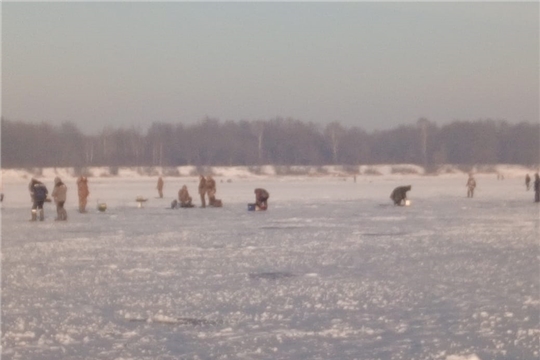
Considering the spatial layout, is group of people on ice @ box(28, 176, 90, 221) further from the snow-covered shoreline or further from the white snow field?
the snow-covered shoreline

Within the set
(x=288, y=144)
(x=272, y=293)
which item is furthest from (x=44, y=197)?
(x=288, y=144)

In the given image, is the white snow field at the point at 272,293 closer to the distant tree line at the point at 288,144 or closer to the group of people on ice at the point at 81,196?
the group of people on ice at the point at 81,196

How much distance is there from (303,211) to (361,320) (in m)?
17.9

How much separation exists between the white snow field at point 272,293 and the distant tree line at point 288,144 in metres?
105

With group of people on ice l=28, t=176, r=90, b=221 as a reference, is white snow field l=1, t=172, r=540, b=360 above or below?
below

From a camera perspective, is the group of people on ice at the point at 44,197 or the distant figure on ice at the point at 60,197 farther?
the distant figure on ice at the point at 60,197

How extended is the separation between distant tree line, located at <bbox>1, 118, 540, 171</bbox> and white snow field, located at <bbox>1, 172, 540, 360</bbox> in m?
105

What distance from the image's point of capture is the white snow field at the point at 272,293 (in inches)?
281

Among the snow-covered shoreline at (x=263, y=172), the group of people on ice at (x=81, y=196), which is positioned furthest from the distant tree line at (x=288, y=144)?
the group of people on ice at (x=81, y=196)

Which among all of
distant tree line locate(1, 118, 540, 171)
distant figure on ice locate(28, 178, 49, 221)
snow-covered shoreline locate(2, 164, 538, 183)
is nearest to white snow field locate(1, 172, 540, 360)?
distant figure on ice locate(28, 178, 49, 221)

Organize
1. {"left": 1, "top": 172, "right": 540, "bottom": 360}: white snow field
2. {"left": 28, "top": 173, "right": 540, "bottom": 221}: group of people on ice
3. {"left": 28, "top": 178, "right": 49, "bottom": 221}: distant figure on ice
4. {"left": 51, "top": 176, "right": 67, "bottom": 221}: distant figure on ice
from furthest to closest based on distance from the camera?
{"left": 51, "top": 176, "right": 67, "bottom": 221}: distant figure on ice, {"left": 28, "top": 173, "right": 540, "bottom": 221}: group of people on ice, {"left": 28, "top": 178, "right": 49, "bottom": 221}: distant figure on ice, {"left": 1, "top": 172, "right": 540, "bottom": 360}: white snow field

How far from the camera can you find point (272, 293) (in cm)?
976

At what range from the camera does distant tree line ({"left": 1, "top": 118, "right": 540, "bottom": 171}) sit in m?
128

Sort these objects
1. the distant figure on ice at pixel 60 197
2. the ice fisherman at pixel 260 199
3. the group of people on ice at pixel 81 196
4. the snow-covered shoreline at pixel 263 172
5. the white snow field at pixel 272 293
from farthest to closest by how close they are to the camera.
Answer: the snow-covered shoreline at pixel 263 172
the ice fisherman at pixel 260 199
the distant figure on ice at pixel 60 197
the group of people on ice at pixel 81 196
the white snow field at pixel 272 293
